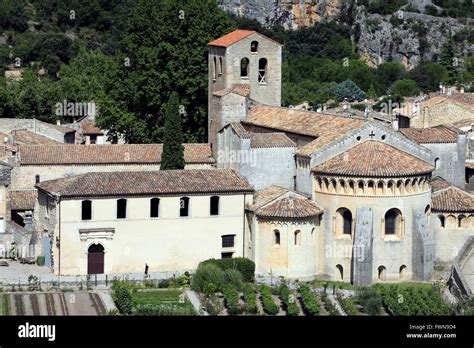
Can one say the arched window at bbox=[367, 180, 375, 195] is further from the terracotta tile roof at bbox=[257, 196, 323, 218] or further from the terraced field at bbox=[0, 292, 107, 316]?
the terraced field at bbox=[0, 292, 107, 316]

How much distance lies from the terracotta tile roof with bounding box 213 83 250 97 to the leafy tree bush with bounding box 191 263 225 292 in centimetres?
1561

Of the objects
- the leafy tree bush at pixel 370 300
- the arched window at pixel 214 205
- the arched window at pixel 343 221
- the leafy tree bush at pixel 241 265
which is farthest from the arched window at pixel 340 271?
the arched window at pixel 214 205

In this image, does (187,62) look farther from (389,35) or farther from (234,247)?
(389,35)

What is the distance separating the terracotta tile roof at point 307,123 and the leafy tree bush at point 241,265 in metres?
6.41

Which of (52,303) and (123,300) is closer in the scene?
(123,300)

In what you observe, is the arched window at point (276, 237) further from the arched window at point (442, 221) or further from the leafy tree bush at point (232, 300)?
the arched window at point (442, 221)

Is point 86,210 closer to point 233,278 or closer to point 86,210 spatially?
point 86,210

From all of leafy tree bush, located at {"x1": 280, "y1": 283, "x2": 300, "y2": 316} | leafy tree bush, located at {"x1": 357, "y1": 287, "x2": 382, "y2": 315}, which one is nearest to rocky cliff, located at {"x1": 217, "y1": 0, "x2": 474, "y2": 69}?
leafy tree bush, located at {"x1": 357, "y1": 287, "x2": 382, "y2": 315}

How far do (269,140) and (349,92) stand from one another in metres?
76.8

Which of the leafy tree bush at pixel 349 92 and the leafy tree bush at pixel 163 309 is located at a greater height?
the leafy tree bush at pixel 349 92

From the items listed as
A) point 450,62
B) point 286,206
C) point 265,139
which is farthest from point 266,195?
point 450,62

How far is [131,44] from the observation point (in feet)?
256

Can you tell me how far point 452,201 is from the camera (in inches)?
2185

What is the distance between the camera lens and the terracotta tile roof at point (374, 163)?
51844 mm
